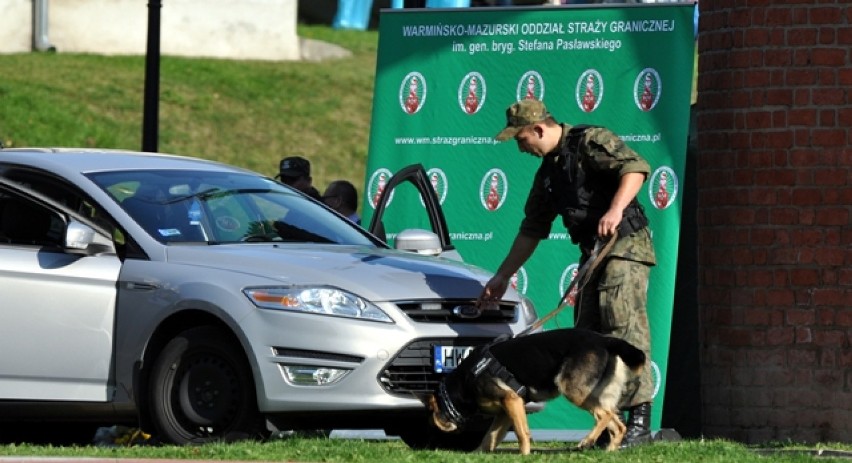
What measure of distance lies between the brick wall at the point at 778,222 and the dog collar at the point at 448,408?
282 cm

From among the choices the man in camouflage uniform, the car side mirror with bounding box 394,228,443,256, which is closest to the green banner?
the car side mirror with bounding box 394,228,443,256

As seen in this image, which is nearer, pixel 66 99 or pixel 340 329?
pixel 340 329

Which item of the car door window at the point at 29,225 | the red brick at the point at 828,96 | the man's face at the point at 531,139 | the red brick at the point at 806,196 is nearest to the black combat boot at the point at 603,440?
the man's face at the point at 531,139

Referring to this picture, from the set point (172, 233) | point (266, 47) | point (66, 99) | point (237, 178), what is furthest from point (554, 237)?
point (266, 47)

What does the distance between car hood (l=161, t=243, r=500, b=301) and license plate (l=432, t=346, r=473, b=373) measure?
265 mm

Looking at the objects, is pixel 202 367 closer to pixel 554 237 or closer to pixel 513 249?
pixel 513 249

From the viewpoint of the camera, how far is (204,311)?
8.47 m

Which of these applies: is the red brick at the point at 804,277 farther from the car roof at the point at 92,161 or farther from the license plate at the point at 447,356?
the car roof at the point at 92,161

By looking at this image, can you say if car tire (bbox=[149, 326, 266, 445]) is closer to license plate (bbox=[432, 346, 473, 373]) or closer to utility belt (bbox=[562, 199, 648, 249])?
license plate (bbox=[432, 346, 473, 373])

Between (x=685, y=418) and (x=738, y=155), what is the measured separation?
1856 millimetres

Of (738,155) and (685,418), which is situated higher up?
(738,155)

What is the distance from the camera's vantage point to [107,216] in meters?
8.97

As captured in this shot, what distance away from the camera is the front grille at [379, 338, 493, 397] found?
834cm

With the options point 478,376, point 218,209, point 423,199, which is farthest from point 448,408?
point 423,199
